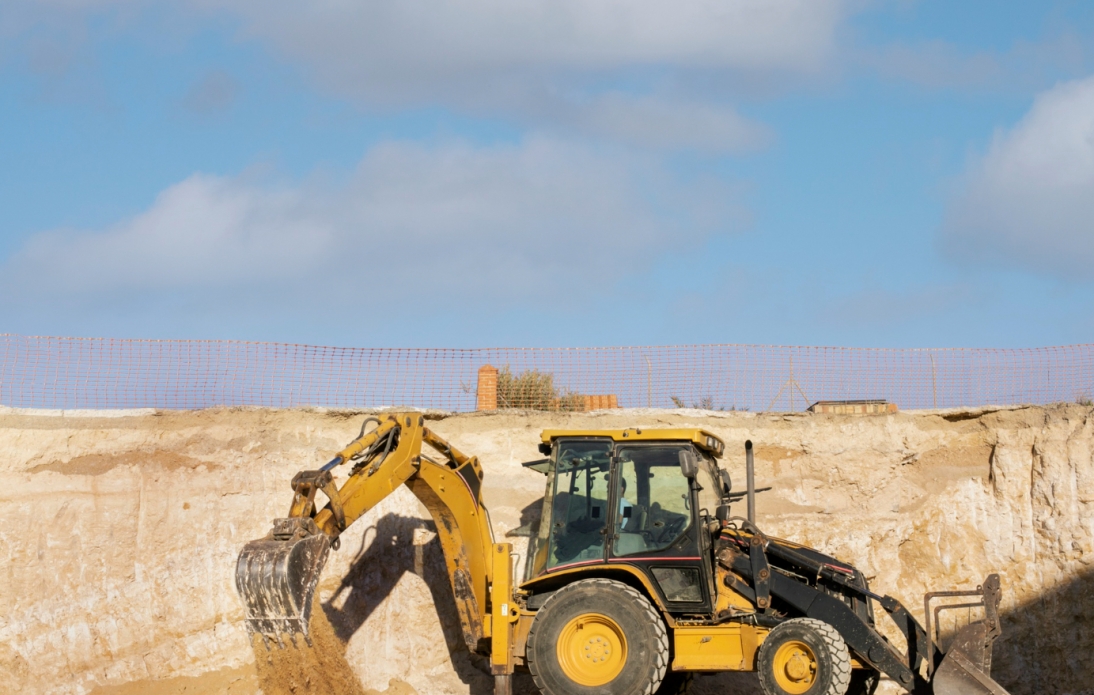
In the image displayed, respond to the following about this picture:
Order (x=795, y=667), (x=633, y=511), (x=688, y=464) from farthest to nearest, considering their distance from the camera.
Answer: (x=633, y=511) → (x=688, y=464) → (x=795, y=667)

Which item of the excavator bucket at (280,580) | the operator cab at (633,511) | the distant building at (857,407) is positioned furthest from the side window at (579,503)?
the distant building at (857,407)

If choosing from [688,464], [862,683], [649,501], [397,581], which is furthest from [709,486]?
[397,581]

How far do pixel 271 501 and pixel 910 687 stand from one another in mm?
8111

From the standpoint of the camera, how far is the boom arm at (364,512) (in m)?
9.07

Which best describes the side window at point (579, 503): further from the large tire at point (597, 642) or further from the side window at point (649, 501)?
the large tire at point (597, 642)

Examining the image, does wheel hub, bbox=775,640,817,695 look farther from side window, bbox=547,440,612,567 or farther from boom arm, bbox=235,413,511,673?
boom arm, bbox=235,413,511,673

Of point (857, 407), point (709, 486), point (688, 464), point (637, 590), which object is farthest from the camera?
point (857, 407)

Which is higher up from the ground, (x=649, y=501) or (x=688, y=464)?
(x=688, y=464)

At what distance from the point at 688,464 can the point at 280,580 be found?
12.1 ft

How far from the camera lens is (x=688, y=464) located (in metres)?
9.62

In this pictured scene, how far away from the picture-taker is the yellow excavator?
926cm

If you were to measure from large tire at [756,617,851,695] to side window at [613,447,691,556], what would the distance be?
1.30 metres

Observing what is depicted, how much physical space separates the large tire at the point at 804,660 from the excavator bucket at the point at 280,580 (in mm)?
3982

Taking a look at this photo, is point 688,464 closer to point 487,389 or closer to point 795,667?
point 795,667
